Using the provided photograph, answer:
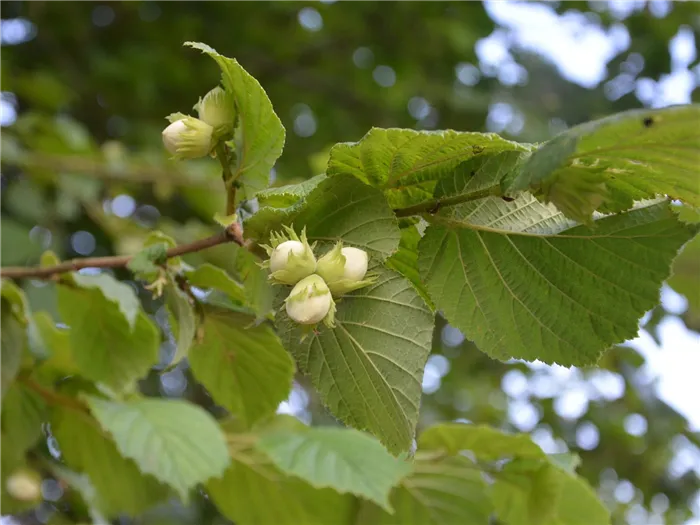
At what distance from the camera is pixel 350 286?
730mm

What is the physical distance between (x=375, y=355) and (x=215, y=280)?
33 centimetres

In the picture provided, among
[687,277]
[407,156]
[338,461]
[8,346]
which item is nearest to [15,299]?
[8,346]

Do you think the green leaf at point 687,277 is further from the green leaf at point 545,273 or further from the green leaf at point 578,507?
the green leaf at point 545,273

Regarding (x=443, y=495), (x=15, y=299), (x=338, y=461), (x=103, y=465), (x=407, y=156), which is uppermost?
(x=407, y=156)

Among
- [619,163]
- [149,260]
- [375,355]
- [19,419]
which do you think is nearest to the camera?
[619,163]

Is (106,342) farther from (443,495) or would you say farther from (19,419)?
(443,495)

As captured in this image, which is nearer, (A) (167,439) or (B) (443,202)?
(B) (443,202)

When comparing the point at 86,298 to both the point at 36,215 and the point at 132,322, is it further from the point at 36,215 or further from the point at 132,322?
the point at 36,215

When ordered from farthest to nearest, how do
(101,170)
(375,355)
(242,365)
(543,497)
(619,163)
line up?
1. (101,170)
2. (543,497)
3. (242,365)
4. (375,355)
5. (619,163)

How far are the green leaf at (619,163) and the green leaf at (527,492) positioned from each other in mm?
679

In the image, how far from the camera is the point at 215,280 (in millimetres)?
1011

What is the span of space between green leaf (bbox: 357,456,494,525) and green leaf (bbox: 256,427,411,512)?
93 mm

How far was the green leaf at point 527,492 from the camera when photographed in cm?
125

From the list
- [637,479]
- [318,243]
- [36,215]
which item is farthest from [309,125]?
[318,243]
